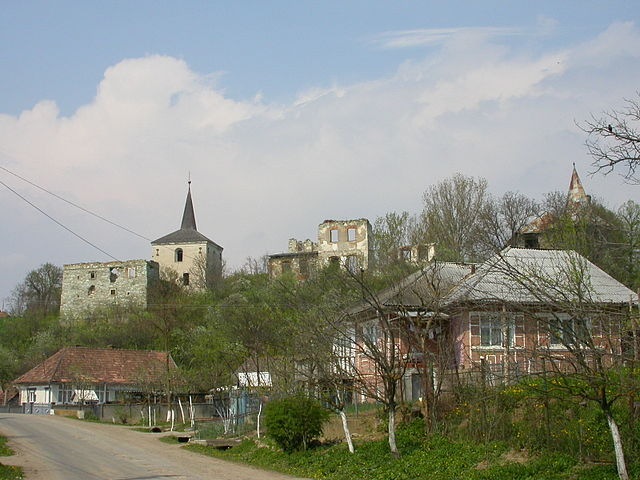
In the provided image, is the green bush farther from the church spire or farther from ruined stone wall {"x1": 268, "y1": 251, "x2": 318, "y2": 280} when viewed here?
the church spire

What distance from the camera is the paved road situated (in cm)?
1761

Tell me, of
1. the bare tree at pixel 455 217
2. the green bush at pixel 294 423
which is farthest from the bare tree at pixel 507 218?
the green bush at pixel 294 423

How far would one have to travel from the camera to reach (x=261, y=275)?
Result: 213ft

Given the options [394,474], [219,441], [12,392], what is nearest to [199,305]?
[12,392]

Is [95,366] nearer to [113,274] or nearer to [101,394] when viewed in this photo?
[101,394]

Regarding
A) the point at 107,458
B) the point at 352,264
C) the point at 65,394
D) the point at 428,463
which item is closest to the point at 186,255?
the point at 352,264

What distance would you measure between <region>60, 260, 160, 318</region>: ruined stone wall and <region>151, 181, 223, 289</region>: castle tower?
198 cm

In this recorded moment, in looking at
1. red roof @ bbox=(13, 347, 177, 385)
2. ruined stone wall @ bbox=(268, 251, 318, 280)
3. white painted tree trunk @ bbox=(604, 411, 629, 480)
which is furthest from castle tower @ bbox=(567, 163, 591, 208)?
white painted tree trunk @ bbox=(604, 411, 629, 480)

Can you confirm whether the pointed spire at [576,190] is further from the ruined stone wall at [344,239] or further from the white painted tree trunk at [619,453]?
the white painted tree trunk at [619,453]

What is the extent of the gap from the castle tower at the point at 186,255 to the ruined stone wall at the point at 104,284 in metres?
1.98

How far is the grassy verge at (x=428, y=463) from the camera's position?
1388 cm

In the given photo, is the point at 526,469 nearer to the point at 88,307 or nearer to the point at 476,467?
the point at 476,467

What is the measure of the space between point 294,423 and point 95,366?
32305mm

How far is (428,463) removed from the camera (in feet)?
53.0
